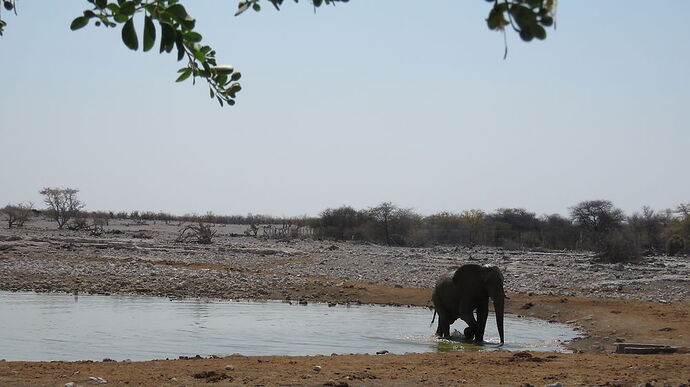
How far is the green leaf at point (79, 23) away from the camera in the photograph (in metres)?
4.06

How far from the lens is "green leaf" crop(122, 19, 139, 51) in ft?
12.1

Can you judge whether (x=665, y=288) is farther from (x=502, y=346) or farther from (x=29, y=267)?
(x=29, y=267)

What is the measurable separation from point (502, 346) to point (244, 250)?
97.5 ft

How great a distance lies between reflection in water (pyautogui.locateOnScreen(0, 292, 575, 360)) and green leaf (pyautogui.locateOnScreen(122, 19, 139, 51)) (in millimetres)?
10302

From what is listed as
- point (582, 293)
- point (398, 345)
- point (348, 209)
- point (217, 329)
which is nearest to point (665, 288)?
point (582, 293)

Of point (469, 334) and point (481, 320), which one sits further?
point (481, 320)

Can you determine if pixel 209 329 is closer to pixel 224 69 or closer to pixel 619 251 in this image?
pixel 224 69

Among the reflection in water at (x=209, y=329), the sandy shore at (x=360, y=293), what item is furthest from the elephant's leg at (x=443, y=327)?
the sandy shore at (x=360, y=293)

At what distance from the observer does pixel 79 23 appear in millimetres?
4090

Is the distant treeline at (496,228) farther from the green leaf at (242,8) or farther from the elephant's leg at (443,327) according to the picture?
the green leaf at (242,8)

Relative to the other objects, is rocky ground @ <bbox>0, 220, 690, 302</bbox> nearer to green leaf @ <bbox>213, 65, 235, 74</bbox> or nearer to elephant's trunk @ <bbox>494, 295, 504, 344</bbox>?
elephant's trunk @ <bbox>494, 295, 504, 344</bbox>

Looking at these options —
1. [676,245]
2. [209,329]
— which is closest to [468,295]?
[209,329]

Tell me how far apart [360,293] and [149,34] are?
73.5ft

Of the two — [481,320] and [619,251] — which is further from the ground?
[619,251]
